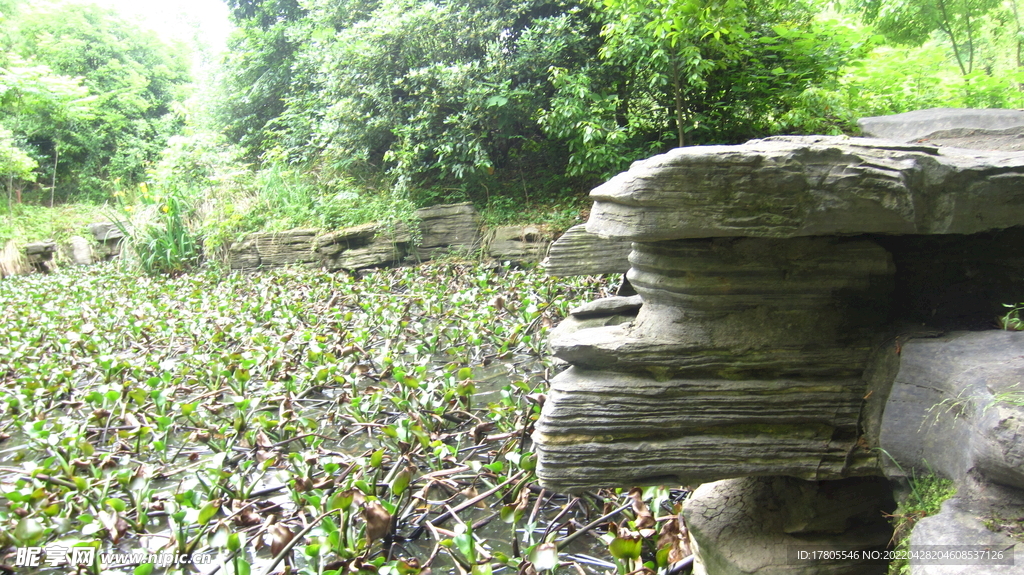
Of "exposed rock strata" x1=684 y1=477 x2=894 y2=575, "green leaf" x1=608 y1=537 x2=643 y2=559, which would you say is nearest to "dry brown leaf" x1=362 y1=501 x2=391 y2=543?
"green leaf" x1=608 y1=537 x2=643 y2=559

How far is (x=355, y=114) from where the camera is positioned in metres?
8.50

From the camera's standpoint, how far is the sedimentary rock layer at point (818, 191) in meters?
1.74

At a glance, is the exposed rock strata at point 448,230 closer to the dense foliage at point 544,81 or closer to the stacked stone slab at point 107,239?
the dense foliage at point 544,81

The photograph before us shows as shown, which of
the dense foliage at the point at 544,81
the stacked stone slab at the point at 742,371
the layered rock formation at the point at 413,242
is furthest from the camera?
the layered rock formation at the point at 413,242

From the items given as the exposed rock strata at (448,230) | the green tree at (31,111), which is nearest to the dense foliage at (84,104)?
the green tree at (31,111)

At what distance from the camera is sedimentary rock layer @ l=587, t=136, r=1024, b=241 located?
5.70ft

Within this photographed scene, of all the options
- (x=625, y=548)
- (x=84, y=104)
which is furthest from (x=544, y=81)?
(x=84, y=104)

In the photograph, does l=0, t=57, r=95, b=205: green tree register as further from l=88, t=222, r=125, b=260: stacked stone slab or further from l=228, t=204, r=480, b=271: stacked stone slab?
l=228, t=204, r=480, b=271: stacked stone slab

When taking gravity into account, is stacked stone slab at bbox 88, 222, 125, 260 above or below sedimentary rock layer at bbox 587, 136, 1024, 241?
below

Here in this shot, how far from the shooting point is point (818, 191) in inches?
69.0

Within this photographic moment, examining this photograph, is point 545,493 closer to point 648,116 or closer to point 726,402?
point 726,402

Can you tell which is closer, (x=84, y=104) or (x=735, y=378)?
(x=735, y=378)

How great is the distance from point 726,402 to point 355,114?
7.64 m

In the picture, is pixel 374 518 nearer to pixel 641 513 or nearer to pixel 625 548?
pixel 625 548
